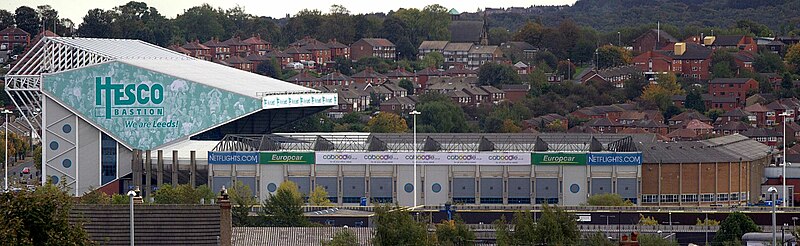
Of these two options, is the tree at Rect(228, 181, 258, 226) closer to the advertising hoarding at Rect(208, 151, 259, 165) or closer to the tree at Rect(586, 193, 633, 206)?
the advertising hoarding at Rect(208, 151, 259, 165)

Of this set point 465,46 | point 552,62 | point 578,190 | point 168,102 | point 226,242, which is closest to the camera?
point 226,242

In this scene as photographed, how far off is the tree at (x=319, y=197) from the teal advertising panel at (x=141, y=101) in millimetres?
8675

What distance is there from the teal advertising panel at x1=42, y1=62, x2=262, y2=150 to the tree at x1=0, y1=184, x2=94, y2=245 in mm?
61183

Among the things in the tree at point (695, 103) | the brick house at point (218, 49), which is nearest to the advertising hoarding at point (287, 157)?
the tree at point (695, 103)

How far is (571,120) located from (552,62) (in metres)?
36.5

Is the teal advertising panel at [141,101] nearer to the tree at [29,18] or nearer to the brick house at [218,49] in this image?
the brick house at [218,49]

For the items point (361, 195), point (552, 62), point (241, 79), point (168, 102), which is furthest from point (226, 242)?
point (552, 62)

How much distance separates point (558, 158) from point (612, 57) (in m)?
89.2

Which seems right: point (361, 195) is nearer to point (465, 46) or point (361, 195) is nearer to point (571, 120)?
point (571, 120)

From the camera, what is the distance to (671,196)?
91750 mm

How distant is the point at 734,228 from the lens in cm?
6397

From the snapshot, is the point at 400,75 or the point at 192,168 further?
the point at 400,75

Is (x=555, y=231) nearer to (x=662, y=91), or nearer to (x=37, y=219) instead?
(x=37, y=219)

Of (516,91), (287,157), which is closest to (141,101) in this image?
(287,157)
